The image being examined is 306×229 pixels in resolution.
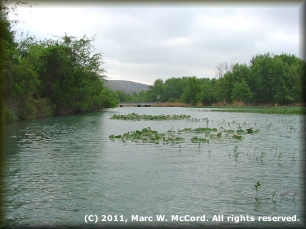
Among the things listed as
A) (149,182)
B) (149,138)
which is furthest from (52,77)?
(149,182)

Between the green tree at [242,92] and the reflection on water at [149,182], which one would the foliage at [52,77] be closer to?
the reflection on water at [149,182]

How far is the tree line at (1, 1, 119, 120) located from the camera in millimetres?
32469

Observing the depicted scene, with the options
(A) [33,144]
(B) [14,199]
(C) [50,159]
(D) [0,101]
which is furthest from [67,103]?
(B) [14,199]

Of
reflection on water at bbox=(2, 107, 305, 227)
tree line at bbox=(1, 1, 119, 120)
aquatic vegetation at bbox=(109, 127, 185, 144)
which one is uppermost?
tree line at bbox=(1, 1, 119, 120)

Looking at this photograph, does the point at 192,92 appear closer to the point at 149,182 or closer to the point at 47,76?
the point at 47,76

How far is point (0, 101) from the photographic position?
1110 inches

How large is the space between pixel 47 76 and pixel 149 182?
4211cm

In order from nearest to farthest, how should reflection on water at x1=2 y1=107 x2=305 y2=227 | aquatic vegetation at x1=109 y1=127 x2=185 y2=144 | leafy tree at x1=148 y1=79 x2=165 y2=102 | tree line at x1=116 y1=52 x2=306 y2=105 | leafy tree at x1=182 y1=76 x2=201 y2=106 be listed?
reflection on water at x1=2 y1=107 x2=305 y2=227 < aquatic vegetation at x1=109 y1=127 x2=185 y2=144 < tree line at x1=116 y1=52 x2=306 y2=105 < leafy tree at x1=182 y1=76 x2=201 y2=106 < leafy tree at x1=148 y1=79 x2=165 y2=102

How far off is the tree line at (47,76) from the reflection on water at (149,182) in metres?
17.2

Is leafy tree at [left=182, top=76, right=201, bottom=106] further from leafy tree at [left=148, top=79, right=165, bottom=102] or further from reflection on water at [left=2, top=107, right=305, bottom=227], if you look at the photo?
reflection on water at [left=2, top=107, right=305, bottom=227]

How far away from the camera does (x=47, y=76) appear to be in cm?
4756

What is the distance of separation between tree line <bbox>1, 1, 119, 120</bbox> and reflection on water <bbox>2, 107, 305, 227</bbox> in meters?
17.2

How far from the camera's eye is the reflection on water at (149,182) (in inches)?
268

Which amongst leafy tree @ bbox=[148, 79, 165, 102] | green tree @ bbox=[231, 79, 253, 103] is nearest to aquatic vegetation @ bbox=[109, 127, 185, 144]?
green tree @ bbox=[231, 79, 253, 103]
